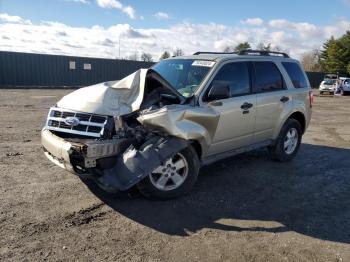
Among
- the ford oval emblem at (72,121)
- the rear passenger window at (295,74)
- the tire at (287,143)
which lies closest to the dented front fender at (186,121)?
the ford oval emblem at (72,121)

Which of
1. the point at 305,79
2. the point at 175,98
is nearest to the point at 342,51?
the point at 305,79

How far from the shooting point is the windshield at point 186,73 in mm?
5481

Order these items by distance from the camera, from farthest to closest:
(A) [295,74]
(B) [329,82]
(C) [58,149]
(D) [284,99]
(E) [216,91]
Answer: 1. (B) [329,82]
2. (A) [295,74]
3. (D) [284,99]
4. (E) [216,91]
5. (C) [58,149]

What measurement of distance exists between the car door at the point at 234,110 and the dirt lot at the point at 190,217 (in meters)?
0.61

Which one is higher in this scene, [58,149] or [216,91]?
[216,91]

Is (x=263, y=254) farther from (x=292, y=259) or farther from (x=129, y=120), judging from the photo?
(x=129, y=120)

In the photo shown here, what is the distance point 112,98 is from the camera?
4.85 metres

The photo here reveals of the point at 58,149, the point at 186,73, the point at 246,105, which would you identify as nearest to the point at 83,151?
the point at 58,149

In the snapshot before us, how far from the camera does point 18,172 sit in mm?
5898

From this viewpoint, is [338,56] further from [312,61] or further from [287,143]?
[287,143]

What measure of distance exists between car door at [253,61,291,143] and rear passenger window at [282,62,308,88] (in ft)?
1.12

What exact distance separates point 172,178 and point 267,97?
2.39 m

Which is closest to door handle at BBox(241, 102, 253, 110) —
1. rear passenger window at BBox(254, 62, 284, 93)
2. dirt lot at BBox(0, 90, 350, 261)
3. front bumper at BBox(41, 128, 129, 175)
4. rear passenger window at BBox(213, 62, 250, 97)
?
rear passenger window at BBox(213, 62, 250, 97)

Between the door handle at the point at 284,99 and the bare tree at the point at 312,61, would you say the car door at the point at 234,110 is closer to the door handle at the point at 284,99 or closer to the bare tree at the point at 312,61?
the door handle at the point at 284,99
